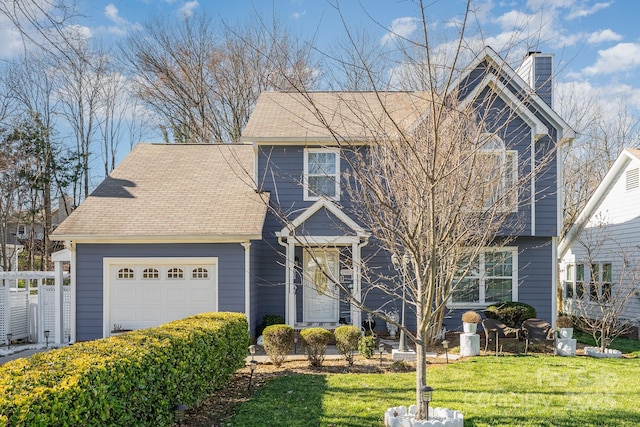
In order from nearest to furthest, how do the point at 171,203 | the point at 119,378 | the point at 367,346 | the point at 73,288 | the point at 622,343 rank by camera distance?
the point at 119,378
the point at 367,346
the point at 73,288
the point at 171,203
the point at 622,343

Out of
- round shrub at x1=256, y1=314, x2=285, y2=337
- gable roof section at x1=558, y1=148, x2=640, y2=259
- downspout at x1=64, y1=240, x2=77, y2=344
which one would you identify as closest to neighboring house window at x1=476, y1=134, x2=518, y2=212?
round shrub at x1=256, y1=314, x2=285, y2=337

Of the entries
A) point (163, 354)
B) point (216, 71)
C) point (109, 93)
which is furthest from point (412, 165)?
point (109, 93)

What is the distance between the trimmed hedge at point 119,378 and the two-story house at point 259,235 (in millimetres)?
4226

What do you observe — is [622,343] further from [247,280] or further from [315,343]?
[247,280]

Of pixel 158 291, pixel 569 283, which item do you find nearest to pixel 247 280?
pixel 158 291

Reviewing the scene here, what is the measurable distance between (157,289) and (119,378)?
8.16 m

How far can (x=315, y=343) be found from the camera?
31.6ft

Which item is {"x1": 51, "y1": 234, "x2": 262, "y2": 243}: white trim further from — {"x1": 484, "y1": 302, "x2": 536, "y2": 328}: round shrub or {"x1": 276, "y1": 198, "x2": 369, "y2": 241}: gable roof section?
{"x1": 484, "y1": 302, "x2": 536, "y2": 328}: round shrub

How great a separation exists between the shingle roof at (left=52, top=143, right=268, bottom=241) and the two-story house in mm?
28

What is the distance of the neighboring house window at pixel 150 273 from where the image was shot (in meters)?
12.3

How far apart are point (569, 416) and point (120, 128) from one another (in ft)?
84.2

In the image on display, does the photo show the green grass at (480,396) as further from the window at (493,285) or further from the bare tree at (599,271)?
the bare tree at (599,271)

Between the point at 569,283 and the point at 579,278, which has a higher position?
the point at 579,278

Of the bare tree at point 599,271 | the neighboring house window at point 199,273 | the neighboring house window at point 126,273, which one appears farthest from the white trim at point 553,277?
the neighboring house window at point 126,273
